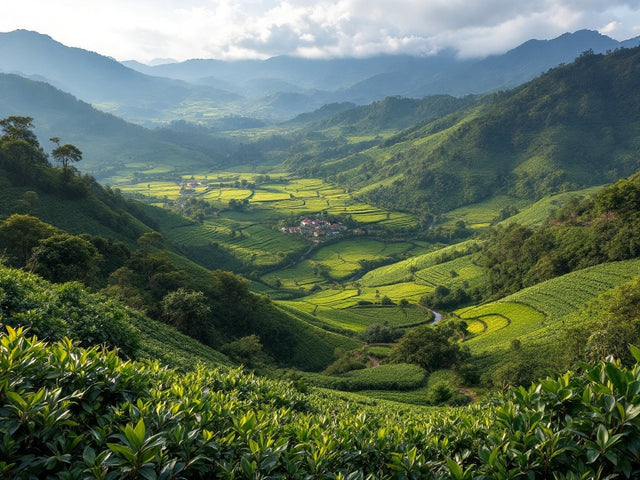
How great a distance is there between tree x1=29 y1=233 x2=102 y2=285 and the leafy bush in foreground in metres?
27.2

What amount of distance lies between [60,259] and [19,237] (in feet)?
20.1

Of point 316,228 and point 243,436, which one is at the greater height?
point 243,436

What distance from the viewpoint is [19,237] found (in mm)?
29859

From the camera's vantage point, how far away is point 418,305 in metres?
78.5

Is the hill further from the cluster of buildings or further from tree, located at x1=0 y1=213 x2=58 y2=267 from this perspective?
the cluster of buildings

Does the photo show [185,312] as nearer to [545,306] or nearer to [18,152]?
[18,152]

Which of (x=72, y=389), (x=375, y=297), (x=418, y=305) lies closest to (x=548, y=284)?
(x=418, y=305)

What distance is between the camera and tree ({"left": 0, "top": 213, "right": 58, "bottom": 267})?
29562 millimetres

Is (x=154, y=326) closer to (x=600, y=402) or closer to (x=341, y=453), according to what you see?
(x=341, y=453)

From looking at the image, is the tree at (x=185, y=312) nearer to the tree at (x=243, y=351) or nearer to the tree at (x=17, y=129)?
the tree at (x=243, y=351)

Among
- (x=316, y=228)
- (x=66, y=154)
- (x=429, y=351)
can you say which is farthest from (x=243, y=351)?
(x=316, y=228)

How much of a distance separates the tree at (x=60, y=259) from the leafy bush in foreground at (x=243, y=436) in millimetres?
27154

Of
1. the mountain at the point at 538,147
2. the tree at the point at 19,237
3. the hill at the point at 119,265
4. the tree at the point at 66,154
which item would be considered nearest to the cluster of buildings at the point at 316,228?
the mountain at the point at 538,147

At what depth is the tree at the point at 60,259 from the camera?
88.0 ft
